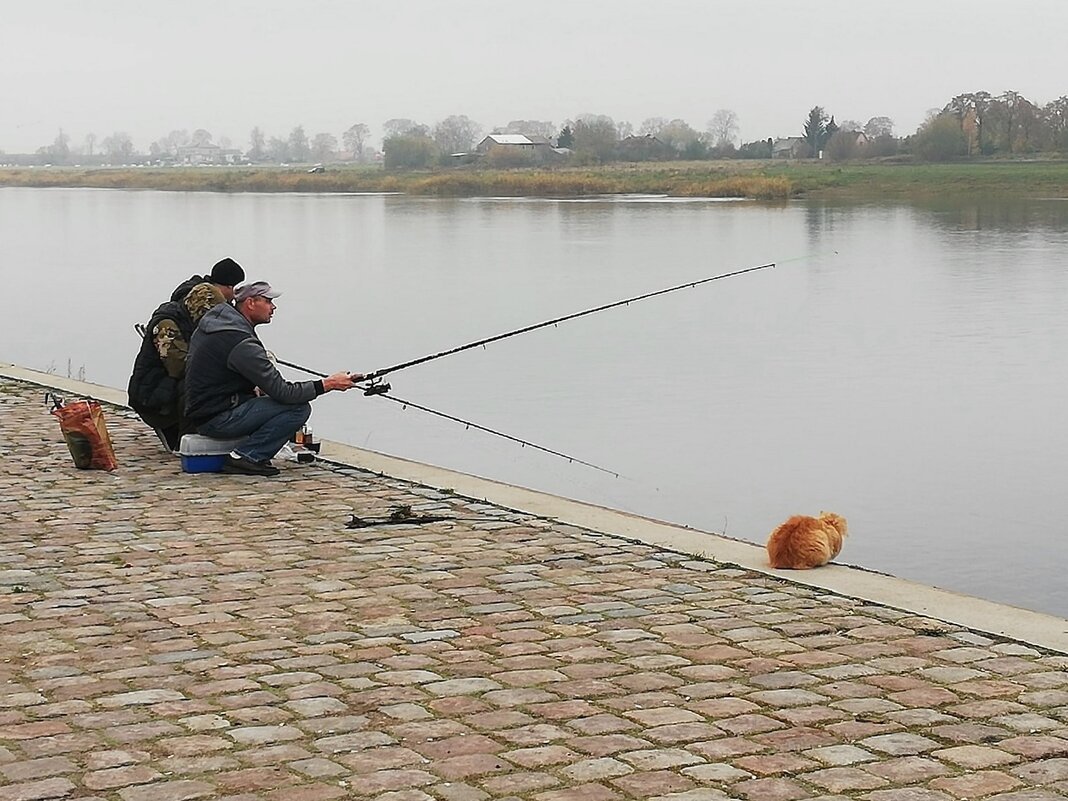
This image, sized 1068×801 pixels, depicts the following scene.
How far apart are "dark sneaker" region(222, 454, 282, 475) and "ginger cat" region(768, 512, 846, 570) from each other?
3116 millimetres

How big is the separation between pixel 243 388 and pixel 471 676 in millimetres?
3894

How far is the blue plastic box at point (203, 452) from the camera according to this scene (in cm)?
828

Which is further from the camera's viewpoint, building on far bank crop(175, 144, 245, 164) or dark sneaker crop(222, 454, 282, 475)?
building on far bank crop(175, 144, 245, 164)

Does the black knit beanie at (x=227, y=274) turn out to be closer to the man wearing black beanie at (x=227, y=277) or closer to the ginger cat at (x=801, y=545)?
the man wearing black beanie at (x=227, y=277)

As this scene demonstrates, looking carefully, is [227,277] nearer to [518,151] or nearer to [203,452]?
[203,452]

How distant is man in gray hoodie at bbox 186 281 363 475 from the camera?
8.12m

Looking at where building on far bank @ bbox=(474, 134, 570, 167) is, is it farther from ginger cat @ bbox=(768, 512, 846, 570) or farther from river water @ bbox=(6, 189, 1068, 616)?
ginger cat @ bbox=(768, 512, 846, 570)

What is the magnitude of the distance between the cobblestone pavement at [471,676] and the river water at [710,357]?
288 cm

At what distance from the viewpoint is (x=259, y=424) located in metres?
8.27

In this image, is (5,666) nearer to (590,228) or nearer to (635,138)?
(590,228)

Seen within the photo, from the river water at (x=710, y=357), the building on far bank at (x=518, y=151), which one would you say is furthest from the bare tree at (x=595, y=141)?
the river water at (x=710, y=357)

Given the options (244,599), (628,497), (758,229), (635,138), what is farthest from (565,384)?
(635,138)

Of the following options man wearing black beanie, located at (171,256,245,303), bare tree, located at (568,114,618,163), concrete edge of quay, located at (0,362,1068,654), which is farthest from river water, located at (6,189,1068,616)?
bare tree, located at (568,114,618,163)

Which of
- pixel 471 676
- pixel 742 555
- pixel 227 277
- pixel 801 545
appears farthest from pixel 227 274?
pixel 471 676
